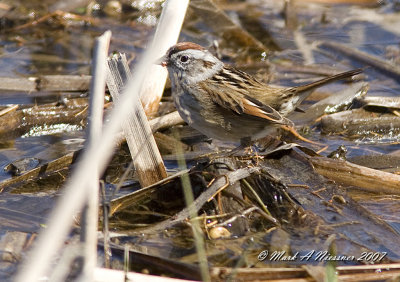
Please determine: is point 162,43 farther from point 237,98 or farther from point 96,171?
point 96,171

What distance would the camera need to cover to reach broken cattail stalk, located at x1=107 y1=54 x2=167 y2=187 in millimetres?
4645

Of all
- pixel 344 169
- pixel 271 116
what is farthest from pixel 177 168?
pixel 344 169

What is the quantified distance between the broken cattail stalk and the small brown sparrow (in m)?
0.35

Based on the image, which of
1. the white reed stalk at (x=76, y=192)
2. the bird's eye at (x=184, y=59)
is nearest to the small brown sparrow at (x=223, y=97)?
the bird's eye at (x=184, y=59)

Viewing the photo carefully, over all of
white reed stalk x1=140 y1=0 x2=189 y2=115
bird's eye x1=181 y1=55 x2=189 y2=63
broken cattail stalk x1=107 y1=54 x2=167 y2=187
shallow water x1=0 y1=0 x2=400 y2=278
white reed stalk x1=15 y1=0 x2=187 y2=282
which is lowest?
white reed stalk x1=15 y1=0 x2=187 y2=282

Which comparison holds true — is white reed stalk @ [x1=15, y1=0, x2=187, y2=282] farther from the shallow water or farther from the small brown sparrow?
the shallow water

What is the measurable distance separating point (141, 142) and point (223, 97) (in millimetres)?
673

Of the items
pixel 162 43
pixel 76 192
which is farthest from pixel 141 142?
pixel 76 192

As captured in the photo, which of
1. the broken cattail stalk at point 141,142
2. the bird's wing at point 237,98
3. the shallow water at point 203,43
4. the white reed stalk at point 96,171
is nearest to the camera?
the white reed stalk at point 96,171

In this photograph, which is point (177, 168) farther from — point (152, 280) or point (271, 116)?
point (152, 280)

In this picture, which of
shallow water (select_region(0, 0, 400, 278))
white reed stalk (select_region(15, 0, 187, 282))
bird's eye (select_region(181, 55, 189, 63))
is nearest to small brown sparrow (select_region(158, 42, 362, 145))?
bird's eye (select_region(181, 55, 189, 63))

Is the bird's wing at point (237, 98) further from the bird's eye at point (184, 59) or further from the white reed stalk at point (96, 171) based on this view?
the white reed stalk at point (96, 171)

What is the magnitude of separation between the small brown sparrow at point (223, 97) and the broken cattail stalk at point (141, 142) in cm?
35

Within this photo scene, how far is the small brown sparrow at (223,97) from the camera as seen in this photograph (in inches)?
190
